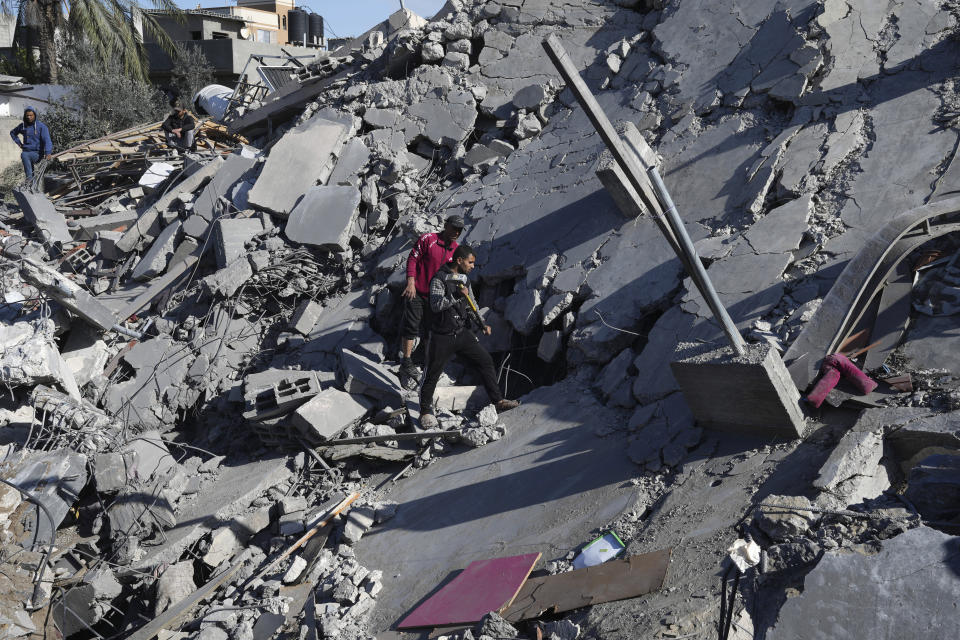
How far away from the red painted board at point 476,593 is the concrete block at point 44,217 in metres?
9.13

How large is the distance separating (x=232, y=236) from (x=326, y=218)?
1170mm

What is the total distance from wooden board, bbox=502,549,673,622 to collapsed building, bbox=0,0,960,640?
2 centimetres

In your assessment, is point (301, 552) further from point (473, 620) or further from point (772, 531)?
point (772, 531)

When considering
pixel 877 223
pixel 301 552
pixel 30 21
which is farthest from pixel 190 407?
pixel 30 21

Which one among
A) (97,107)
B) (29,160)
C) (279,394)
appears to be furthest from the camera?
(97,107)

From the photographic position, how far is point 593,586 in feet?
13.9

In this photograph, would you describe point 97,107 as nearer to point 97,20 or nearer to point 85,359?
point 97,20

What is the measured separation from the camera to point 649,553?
4391 mm

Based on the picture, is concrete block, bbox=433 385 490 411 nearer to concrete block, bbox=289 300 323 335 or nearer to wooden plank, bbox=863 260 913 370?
concrete block, bbox=289 300 323 335

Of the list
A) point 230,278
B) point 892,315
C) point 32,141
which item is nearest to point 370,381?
point 230,278

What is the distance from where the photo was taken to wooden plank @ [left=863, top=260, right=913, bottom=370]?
509 centimetres

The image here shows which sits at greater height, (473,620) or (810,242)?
(810,242)

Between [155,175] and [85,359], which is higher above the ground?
[155,175]

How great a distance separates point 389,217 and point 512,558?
5182mm
